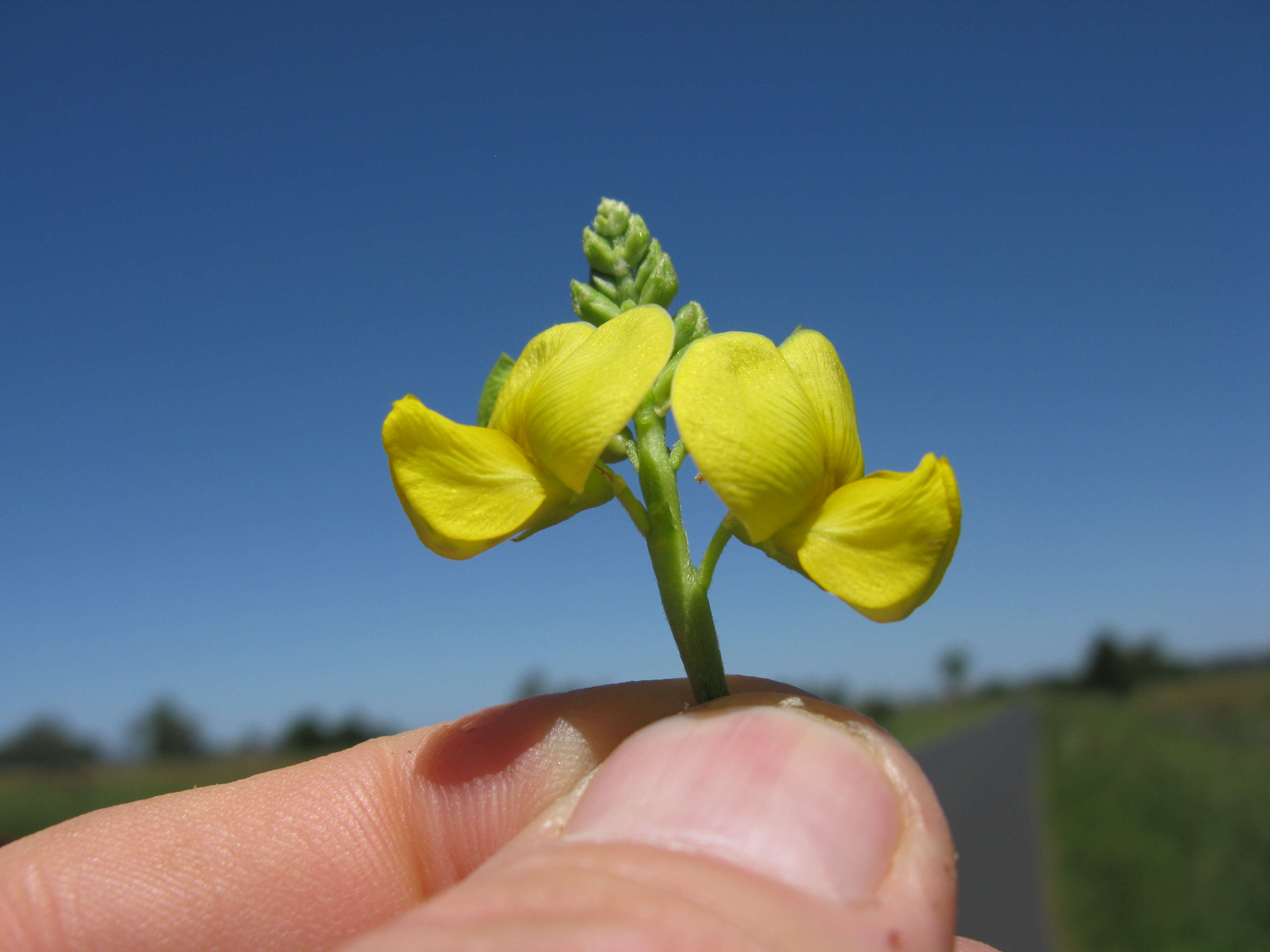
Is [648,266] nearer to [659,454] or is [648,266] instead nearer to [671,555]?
[659,454]

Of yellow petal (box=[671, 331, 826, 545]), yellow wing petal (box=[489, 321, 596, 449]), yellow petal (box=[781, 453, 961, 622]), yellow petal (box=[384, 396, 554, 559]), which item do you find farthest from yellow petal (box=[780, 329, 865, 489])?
yellow petal (box=[384, 396, 554, 559])

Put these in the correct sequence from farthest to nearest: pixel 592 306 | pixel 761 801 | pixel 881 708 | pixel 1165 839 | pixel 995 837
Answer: pixel 881 708 → pixel 995 837 → pixel 1165 839 → pixel 592 306 → pixel 761 801

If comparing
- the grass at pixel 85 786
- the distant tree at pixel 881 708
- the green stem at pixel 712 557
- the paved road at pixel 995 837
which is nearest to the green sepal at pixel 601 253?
the green stem at pixel 712 557

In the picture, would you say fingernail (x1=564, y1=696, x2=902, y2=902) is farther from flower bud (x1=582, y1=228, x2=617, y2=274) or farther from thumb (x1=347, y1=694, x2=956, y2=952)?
flower bud (x1=582, y1=228, x2=617, y2=274)

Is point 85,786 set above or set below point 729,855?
below

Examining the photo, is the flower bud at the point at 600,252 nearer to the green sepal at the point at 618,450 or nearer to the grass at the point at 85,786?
the green sepal at the point at 618,450

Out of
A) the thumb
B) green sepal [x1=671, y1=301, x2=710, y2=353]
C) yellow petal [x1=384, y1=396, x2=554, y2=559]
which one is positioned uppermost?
green sepal [x1=671, y1=301, x2=710, y2=353]

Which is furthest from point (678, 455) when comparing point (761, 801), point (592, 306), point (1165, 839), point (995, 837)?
point (995, 837)
